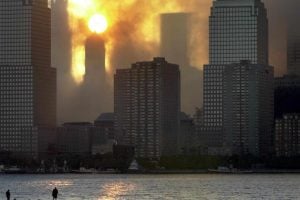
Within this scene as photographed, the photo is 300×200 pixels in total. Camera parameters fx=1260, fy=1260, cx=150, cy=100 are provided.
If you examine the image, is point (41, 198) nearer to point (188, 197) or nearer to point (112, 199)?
point (112, 199)

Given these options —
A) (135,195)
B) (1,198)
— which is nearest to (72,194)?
(135,195)

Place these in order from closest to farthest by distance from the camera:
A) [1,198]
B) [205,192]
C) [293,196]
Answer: [1,198]
[293,196]
[205,192]

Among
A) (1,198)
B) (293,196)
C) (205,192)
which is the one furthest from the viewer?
(205,192)

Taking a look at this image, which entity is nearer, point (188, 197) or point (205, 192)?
point (188, 197)

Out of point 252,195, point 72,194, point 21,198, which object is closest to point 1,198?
point 21,198

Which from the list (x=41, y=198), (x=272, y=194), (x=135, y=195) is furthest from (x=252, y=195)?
(x=41, y=198)

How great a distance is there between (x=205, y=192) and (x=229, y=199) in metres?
22.0

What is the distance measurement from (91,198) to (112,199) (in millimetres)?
3388

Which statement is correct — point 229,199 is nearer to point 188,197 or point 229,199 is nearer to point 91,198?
point 188,197

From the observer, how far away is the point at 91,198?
147875 millimetres

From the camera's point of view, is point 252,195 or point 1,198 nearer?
point 1,198

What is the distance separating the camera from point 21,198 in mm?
146500

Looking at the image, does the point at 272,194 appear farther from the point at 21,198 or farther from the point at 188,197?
the point at 21,198

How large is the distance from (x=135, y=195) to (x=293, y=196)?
19660 millimetres
